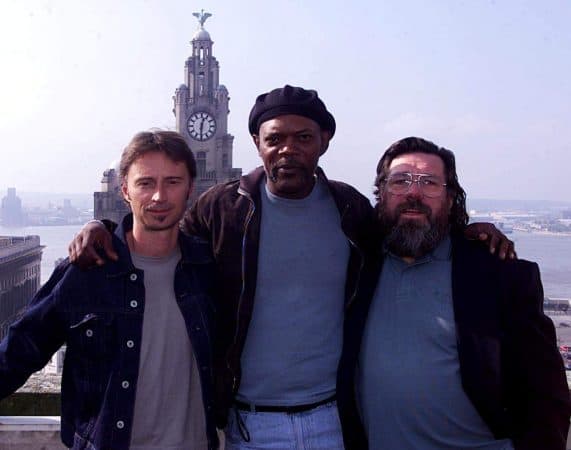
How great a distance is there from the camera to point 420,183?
4289 millimetres

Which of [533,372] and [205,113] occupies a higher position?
[205,113]

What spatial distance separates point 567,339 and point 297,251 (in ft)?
136

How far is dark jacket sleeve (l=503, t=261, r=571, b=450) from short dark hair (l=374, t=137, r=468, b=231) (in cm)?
72

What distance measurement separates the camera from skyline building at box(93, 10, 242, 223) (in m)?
49.4

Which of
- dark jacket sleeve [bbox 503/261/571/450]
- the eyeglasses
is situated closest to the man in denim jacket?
the eyeglasses

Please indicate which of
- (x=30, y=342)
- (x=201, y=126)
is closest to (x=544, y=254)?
(x=201, y=126)

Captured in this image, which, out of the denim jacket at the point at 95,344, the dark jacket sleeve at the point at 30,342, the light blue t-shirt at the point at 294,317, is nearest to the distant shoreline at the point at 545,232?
the light blue t-shirt at the point at 294,317

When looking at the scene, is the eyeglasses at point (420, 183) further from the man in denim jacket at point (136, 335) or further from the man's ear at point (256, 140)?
the man in denim jacket at point (136, 335)

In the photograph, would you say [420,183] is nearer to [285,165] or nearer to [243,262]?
[285,165]

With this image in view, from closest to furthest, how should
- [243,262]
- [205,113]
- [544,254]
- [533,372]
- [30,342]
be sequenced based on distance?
[30,342], [533,372], [243,262], [205,113], [544,254]

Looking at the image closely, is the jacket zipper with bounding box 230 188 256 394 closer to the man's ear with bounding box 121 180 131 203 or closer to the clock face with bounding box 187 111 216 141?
the man's ear with bounding box 121 180 131 203

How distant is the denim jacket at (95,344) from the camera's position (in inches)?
140

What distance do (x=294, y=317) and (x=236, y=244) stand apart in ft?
1.87

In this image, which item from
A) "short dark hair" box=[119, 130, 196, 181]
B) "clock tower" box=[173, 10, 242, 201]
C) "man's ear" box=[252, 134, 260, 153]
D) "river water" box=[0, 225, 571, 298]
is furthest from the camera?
"river water" box=[0, 225, 571, 298]
